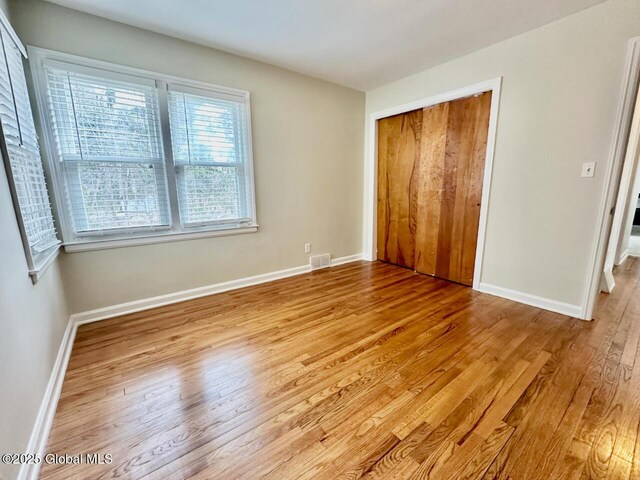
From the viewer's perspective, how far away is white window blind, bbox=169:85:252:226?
2.53 m

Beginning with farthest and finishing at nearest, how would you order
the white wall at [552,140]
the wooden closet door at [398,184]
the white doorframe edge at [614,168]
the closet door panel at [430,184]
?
the wooden closet door at [398,184] < the closet door panel at [430,184] < the white wall at [552,140] < the white doorframe edge at [614,168]

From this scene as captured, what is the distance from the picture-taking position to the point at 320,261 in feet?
12.2

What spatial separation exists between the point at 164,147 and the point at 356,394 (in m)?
2.53

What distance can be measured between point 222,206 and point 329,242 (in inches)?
61.0

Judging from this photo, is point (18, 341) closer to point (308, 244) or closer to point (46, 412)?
point (46, 412)

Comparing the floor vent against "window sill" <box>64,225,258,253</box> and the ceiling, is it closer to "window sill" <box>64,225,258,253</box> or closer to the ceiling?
"window sill" <box>64,225,258,253</box>

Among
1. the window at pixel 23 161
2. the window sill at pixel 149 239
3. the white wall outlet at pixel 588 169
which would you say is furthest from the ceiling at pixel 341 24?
the window sill at pixel 149 239

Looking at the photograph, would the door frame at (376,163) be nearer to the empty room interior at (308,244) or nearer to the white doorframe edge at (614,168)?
the empty room interior at (308,244)

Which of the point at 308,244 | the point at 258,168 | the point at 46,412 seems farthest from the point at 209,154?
the point at 46,412

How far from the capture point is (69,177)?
211cm

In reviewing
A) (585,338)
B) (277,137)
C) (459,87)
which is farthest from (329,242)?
(585,338)

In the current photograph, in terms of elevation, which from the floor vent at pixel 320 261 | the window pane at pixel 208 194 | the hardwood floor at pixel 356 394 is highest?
the window pane at pixel 208 194

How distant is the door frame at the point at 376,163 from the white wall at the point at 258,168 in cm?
15

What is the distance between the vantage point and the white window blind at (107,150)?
6.73 ft
